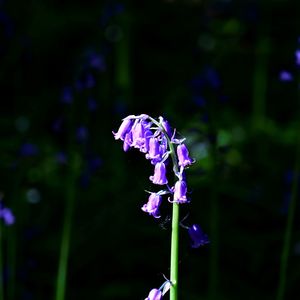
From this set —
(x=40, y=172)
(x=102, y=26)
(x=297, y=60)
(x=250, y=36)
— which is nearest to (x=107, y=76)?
(x=40, y=172)

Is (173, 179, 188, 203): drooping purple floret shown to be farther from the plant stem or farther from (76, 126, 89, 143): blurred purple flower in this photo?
(76, 126, 89, 143): blurred purple flower

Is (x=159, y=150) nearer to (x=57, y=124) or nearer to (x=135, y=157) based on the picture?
(x=57, y=124)

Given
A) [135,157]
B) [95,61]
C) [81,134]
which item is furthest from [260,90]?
[81,134]

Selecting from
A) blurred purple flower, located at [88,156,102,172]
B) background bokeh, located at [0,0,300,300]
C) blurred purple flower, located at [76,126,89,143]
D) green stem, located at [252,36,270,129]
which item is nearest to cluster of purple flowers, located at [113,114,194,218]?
background bokeh, located at [0,0,300,300]

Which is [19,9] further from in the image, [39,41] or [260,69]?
[260,69]

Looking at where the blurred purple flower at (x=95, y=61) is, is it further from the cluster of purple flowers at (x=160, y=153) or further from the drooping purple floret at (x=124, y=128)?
the cluster of purple flowers at (x=160, y=153)

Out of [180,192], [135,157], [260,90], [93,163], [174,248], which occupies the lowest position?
[174,248]
